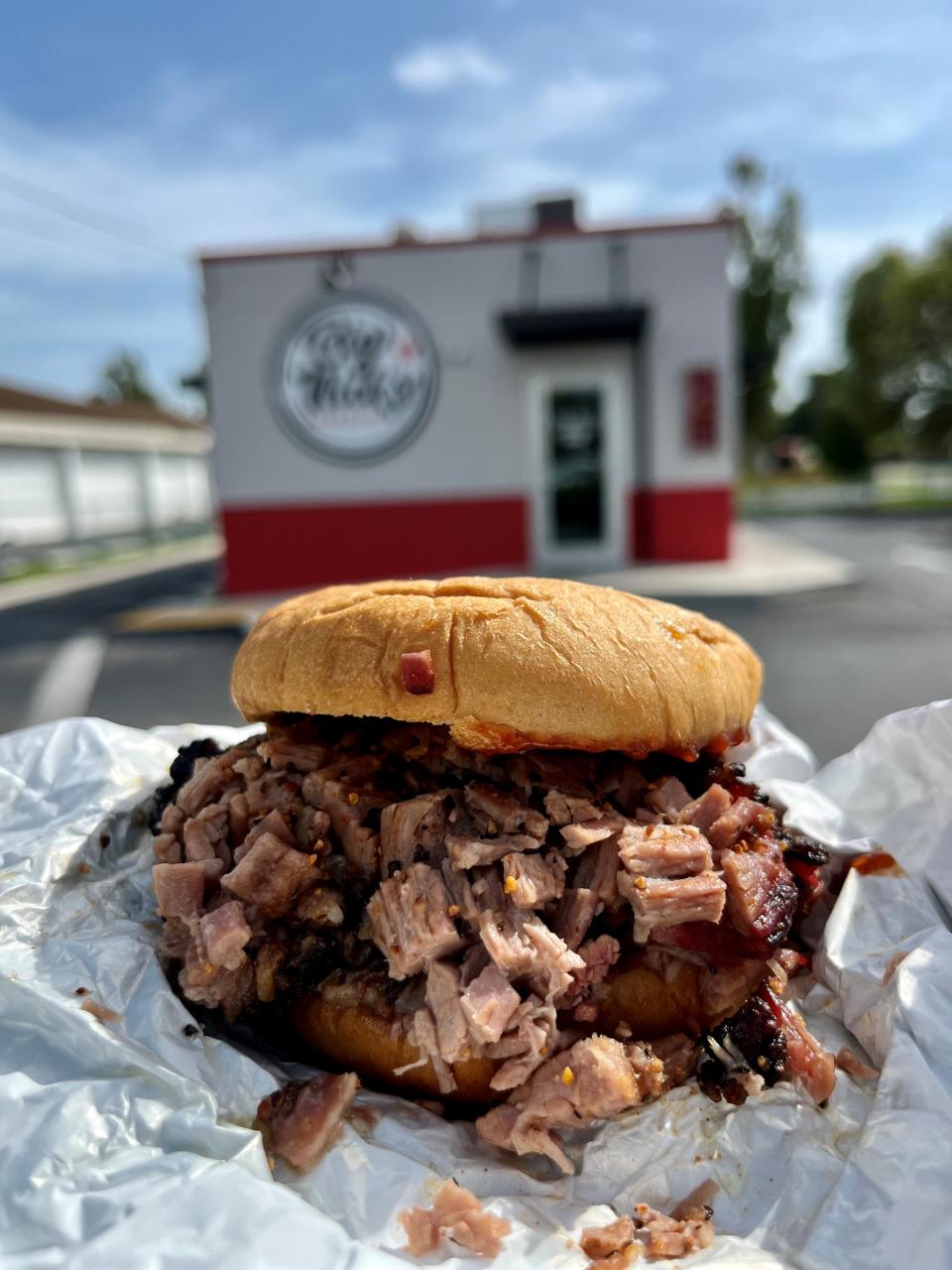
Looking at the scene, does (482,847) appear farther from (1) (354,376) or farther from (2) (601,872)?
(1) (354,376)

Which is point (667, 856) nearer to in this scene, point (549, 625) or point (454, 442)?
point (549, 625)

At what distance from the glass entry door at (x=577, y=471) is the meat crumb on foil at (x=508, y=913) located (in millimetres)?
10445

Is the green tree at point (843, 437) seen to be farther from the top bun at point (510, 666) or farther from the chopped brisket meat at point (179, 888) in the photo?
the chopped brisket meat at point (179, 888)

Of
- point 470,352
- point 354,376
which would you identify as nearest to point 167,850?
point 354,376

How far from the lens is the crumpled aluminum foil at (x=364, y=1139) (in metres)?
1.61

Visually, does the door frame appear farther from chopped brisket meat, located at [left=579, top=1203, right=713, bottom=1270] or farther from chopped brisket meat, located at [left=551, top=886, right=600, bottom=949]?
chopped brisket meat, located at [left=579, top=1203, right=713, bottom=1270]

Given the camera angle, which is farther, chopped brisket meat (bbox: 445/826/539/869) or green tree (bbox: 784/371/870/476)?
green tree (bbox: 784/371/870/476)

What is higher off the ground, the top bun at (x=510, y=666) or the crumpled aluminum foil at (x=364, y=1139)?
the top bun at (x=510, y=666)

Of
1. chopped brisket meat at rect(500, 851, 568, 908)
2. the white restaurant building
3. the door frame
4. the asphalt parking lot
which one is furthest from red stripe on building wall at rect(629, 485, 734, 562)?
chopped brisket meat at rect(500, 851, 568, 908)

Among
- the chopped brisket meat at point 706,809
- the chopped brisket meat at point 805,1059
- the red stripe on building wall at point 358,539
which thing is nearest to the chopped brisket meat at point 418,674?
the chopped brisket meat at point 706,809

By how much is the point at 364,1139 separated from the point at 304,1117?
0.14 meters

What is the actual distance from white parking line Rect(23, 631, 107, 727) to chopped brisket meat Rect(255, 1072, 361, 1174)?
19.1ft

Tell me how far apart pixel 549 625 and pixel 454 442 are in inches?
415

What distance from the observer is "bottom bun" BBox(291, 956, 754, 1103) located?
2.00 metres
